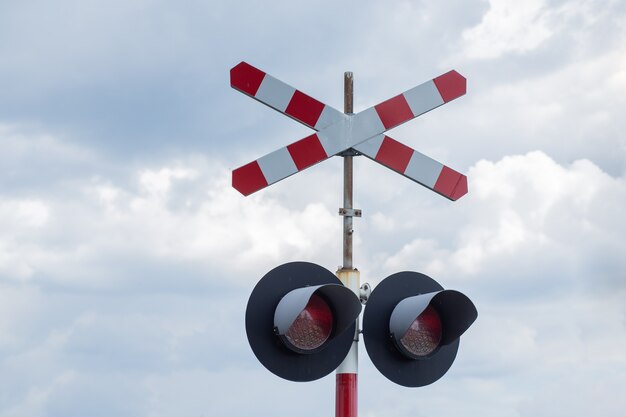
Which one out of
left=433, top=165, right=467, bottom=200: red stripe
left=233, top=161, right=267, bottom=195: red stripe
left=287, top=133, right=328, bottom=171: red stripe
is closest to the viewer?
left=233, top=161, right=267, bottom=195: red stripe

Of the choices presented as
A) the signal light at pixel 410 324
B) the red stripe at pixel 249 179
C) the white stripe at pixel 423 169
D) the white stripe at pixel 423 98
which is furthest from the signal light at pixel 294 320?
the white stripe at pixel 423 98

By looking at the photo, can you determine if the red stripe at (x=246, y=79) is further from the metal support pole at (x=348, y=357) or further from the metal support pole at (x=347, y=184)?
the metal support pole at (x=348, y=357)

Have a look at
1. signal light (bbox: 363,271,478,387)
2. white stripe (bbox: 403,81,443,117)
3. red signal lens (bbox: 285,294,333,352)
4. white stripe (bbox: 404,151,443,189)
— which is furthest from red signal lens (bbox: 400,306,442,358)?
white stripe (bbox: 403,81,443,117)

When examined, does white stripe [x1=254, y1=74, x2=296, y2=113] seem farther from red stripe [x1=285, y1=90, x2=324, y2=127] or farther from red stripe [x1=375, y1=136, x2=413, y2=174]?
red stripe [x1=375, y1=136, x2=413, y2=174]

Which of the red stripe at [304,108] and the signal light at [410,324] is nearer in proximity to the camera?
the signal light at [410,324]

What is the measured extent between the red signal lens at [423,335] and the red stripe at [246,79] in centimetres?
189

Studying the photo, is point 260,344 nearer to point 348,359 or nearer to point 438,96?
point 348,359

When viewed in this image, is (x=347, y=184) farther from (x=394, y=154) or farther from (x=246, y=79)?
(x=246, y=79)

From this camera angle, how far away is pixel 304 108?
6.78m

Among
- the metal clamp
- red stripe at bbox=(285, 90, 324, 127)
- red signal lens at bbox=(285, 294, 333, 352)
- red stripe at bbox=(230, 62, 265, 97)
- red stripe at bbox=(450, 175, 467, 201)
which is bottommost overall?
red signal lens at bbox=(285, 294, 333, 352)

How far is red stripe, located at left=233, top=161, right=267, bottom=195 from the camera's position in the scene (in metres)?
6.48

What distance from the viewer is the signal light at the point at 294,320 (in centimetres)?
591

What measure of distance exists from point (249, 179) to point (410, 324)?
1.40 metres

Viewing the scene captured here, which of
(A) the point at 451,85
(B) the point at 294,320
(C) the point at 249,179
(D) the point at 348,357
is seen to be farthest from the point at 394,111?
(B) the point at 294,320
